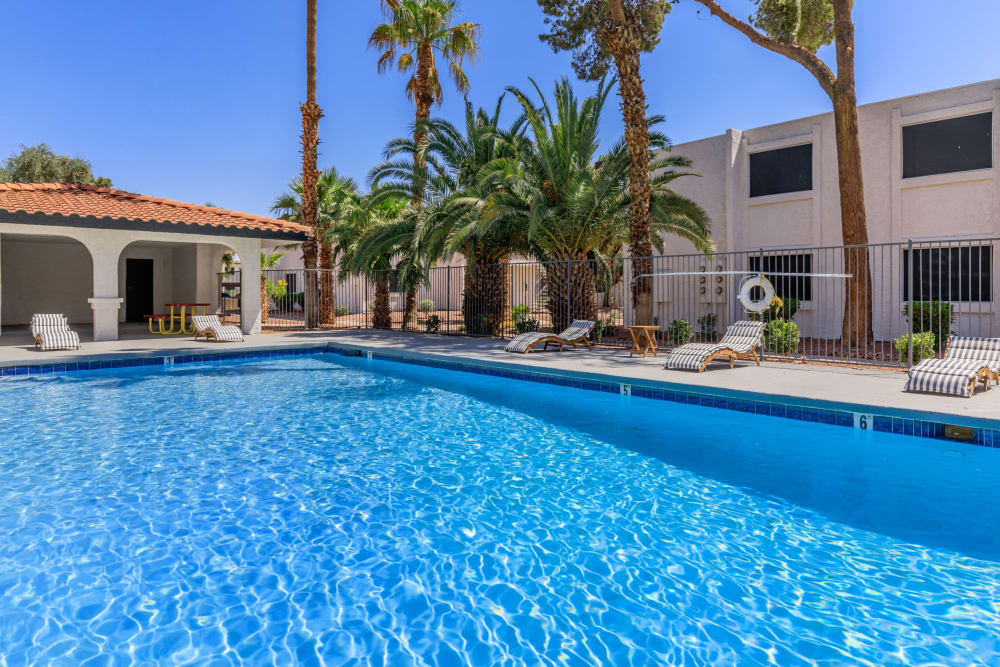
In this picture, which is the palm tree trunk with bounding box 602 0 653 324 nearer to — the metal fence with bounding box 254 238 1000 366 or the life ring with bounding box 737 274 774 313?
the metal fence with bounding box 254 238 1000 366

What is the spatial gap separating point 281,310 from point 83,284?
504 inches

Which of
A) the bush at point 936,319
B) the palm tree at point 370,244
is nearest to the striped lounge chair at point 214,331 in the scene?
the palm tree at point 370,244

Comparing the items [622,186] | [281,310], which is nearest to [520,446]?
[622,186]

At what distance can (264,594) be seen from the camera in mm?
3568

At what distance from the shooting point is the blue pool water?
3.12 metres

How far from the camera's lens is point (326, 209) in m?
25.1

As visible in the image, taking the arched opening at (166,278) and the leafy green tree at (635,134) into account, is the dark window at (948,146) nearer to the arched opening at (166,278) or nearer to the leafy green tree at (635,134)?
the leafy green tree at (635,134)

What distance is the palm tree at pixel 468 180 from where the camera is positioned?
17.3 m

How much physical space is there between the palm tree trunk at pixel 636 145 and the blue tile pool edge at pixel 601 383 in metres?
4.26

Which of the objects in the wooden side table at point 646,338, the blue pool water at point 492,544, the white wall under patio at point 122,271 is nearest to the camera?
the blue pool water at point 492,544

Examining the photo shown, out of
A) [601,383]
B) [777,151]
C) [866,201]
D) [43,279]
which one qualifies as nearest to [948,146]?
[866,201]

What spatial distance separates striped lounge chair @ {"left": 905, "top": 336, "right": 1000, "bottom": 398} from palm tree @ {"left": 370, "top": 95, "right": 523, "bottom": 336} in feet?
34.5

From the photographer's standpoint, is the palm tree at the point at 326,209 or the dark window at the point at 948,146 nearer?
the dark window at the point at 948,146

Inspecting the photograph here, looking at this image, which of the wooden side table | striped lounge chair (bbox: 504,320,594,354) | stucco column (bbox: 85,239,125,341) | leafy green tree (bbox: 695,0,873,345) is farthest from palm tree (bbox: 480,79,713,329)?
stucco column (bbox: 85,239,125,341)
